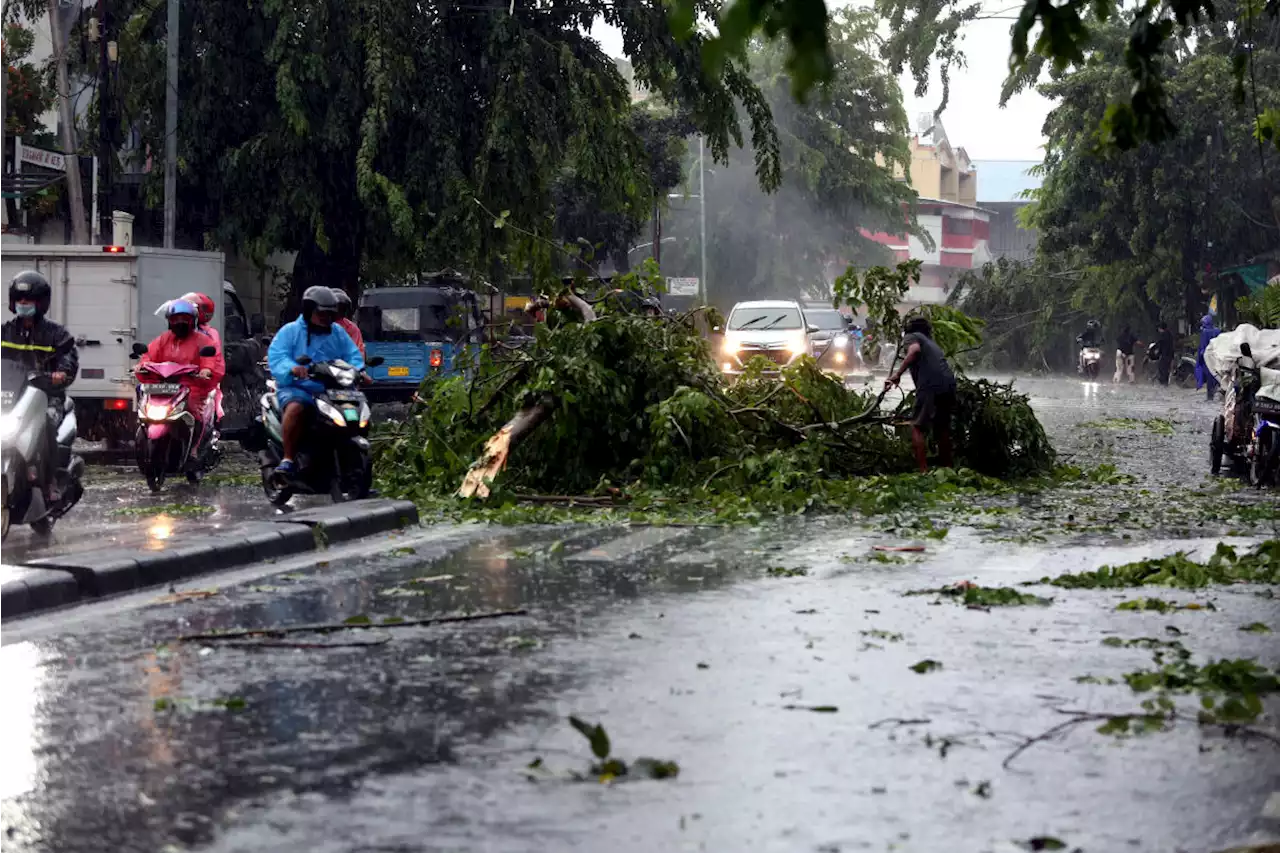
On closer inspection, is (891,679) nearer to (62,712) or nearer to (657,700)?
(657,700)

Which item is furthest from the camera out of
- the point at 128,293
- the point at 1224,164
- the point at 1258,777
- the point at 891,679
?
the point at 1224,164

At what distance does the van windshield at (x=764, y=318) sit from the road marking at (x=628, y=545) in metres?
28.0

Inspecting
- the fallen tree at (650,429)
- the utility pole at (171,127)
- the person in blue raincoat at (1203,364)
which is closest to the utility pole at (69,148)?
the utility pole at (171,127)

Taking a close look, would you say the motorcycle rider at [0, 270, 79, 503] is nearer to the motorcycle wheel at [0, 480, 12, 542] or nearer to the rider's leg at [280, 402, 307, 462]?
the motorcycle wheel at [0, 480, 12, 542]

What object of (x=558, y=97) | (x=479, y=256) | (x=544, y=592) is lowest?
(x=544, y=592)

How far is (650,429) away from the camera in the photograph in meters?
16.1

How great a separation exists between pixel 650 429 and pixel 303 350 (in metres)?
3.10

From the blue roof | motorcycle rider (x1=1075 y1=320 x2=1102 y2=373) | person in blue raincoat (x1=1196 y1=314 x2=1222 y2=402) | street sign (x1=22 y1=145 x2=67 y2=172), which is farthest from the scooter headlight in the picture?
the blue roof

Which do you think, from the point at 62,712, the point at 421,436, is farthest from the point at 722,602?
the point at 421,436

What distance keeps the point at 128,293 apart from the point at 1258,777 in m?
19.3

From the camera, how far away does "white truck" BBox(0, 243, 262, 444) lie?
72.5 feet

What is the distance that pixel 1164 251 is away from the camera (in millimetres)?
52469

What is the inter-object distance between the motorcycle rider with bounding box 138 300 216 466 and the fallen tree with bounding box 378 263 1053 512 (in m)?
1.67

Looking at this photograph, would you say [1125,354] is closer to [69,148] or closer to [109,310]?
[69,148]
